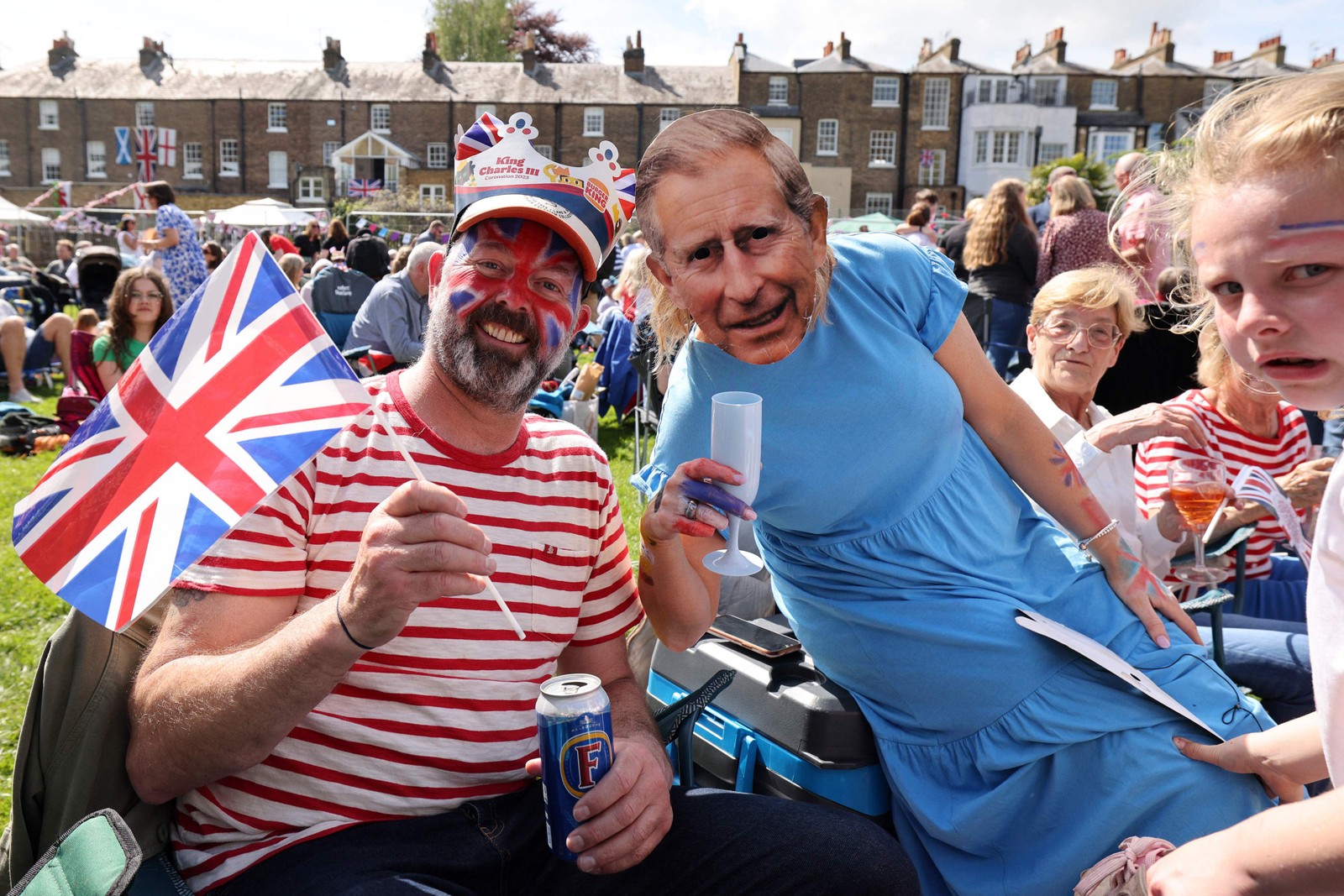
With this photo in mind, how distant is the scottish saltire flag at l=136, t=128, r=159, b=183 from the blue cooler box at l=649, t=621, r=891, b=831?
53.3 meters

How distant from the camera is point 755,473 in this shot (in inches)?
73.4

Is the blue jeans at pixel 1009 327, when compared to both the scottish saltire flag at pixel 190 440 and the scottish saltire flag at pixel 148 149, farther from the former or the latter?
the scottish saltire flag at pixel 148 149

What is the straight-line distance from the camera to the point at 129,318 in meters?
7.35

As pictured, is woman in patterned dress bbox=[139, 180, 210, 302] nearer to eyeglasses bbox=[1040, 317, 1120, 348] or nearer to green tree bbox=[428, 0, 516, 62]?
eyeglasses bbox=[1040, 317, 1120, 348]

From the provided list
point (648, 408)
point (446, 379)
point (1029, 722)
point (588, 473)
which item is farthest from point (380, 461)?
point (648, 408)

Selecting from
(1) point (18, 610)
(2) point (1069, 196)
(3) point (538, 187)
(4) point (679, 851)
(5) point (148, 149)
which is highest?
(5) point (148, 149)

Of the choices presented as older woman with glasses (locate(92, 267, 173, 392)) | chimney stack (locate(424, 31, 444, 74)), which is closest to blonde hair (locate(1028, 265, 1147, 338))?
older woman with glasses (locate(92, 267, 173, 392))

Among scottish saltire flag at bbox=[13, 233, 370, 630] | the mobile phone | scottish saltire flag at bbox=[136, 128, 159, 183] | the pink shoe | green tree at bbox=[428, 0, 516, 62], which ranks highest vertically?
green tree at bbox=[428, 0, 516, 62]

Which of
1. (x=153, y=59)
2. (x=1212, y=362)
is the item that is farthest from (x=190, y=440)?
(x=153, y=59)

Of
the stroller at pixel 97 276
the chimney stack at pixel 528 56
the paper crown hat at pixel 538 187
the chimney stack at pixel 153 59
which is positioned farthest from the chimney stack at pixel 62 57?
the paper crown hat at pixel 538 187

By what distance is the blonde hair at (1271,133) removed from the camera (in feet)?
4.34

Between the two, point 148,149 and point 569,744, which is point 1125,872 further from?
point 148,149

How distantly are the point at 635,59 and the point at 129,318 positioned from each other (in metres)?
44.8

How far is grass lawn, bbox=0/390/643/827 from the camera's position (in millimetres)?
3604
